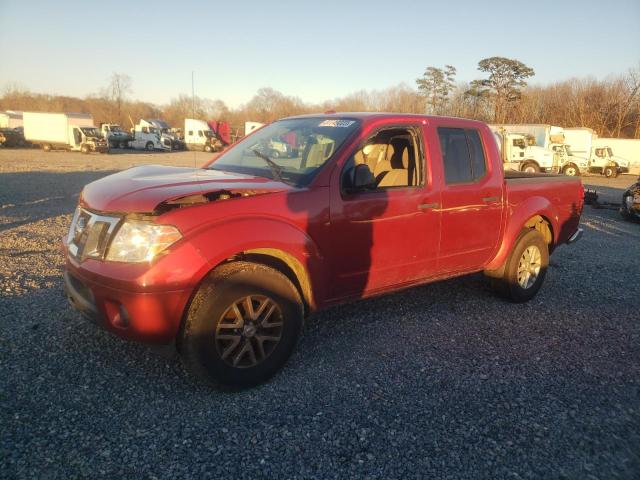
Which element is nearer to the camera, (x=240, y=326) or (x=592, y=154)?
(x=240, y=326)

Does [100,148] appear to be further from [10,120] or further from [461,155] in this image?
[461,155]

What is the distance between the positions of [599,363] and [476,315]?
1.18 m

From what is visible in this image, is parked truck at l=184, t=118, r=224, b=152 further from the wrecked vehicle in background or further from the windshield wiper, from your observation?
the windshield wiper

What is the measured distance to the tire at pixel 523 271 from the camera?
15.8 feet

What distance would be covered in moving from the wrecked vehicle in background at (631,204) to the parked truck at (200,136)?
35.8 m

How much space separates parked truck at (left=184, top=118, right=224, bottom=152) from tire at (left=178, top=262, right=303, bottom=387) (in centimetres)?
4101

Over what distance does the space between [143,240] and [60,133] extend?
127 feet

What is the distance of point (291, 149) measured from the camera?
3.85 m

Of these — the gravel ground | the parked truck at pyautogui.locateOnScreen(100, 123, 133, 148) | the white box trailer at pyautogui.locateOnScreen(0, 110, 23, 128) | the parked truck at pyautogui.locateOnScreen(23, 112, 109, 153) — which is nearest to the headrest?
the gravel ground

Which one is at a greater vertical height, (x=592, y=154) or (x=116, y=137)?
(x=116, y=137)

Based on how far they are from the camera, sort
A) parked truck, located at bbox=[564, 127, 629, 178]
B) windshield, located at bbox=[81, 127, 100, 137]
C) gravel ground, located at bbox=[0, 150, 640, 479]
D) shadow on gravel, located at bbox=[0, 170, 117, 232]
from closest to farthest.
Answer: gravel ground, located at bbox=[0, 150, 640, 479] < shadow on gravel, located at bbox=[0, 170, 117, 232] < parked truck, located at bbox=[564, 127, 629, 178] < windshield, located at bbox=[81, 127, 100, 137]

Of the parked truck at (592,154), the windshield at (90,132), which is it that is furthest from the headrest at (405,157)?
the windshield at (90,132)

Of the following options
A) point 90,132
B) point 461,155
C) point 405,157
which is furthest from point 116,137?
point 461,155

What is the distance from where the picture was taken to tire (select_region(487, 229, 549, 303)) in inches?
189
